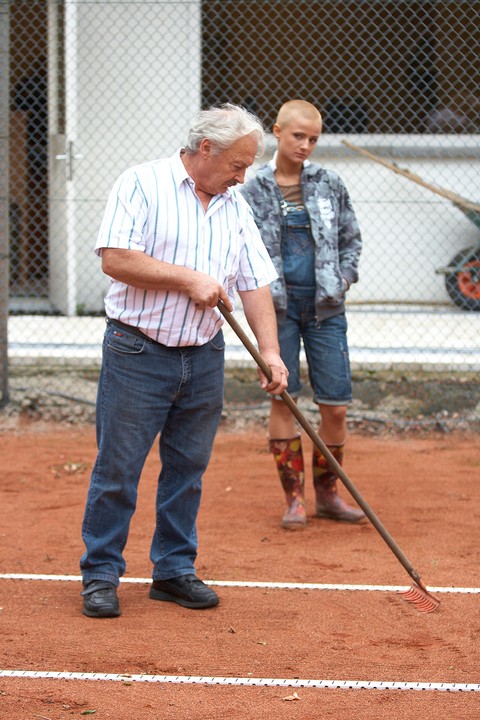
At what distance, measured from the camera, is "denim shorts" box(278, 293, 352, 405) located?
540cm

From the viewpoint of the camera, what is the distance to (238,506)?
604cm

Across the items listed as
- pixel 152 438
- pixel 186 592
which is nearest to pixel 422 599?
pixel 186 592

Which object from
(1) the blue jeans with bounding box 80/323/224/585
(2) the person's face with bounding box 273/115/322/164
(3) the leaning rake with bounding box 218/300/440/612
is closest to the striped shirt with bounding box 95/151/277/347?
(1) the blue jeans with bounding box 80/323/224/585

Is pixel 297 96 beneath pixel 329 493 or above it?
above

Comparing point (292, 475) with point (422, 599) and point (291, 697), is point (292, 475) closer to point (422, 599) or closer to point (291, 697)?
point (422, 599)

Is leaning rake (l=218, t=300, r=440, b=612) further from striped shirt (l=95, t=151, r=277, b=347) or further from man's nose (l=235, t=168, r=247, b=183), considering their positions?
man's nose (l=235, t=168, r=247, b=183)

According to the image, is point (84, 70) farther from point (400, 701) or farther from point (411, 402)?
point (400, 701)

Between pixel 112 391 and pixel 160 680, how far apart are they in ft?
3.66

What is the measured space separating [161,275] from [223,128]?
58cm

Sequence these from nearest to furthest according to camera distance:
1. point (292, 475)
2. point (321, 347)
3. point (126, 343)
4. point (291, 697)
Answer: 1. point (291, 697)
2. point (126, 343)
3. point (321, 347)
4. point (292, 475)

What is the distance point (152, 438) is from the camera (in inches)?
167

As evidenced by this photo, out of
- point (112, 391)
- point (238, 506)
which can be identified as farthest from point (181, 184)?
point (238, 506)

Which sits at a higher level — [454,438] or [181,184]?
[181,184]

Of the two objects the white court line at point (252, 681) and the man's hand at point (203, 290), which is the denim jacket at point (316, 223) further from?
the white court line at point (252, 681)
